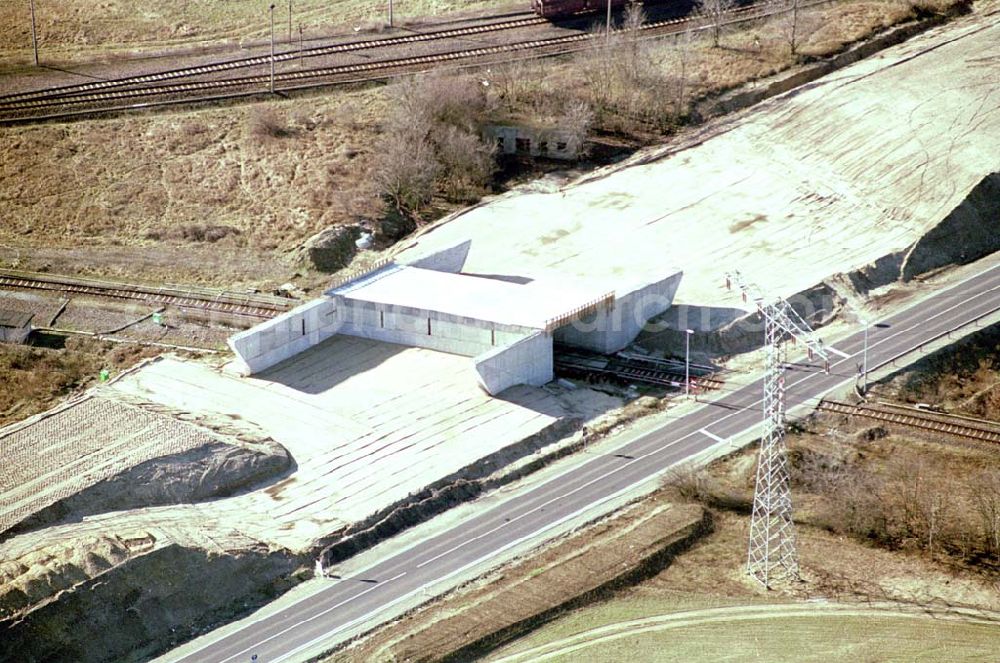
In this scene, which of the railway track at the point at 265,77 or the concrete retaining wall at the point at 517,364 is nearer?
the concrete retaining wall at the point at 517,364

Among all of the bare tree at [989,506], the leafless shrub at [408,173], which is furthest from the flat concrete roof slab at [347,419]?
the bare tree at [989,506]

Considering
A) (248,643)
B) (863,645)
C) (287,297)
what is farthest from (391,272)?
(863,645)

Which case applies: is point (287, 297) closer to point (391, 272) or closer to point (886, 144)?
point (391, 272)

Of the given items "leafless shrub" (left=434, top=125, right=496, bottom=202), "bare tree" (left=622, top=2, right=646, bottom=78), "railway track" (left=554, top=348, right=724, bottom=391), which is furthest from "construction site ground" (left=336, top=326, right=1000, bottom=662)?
"bare tree" (left=622, top=2, right=646, bottom=78)

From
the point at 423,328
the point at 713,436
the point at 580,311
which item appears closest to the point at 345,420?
the point at 423,328

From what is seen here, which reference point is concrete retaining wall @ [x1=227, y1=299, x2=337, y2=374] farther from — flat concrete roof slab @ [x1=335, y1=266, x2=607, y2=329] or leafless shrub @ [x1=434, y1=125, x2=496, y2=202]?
leafless shrub @ [x1=434, y1=125, x2=496, y2=202]

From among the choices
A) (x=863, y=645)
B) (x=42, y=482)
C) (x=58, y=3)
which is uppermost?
(x=58, y=3)

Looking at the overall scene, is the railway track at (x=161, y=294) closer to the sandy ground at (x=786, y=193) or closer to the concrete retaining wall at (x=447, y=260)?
the concrete retaining wall at (x=447, y=260)
